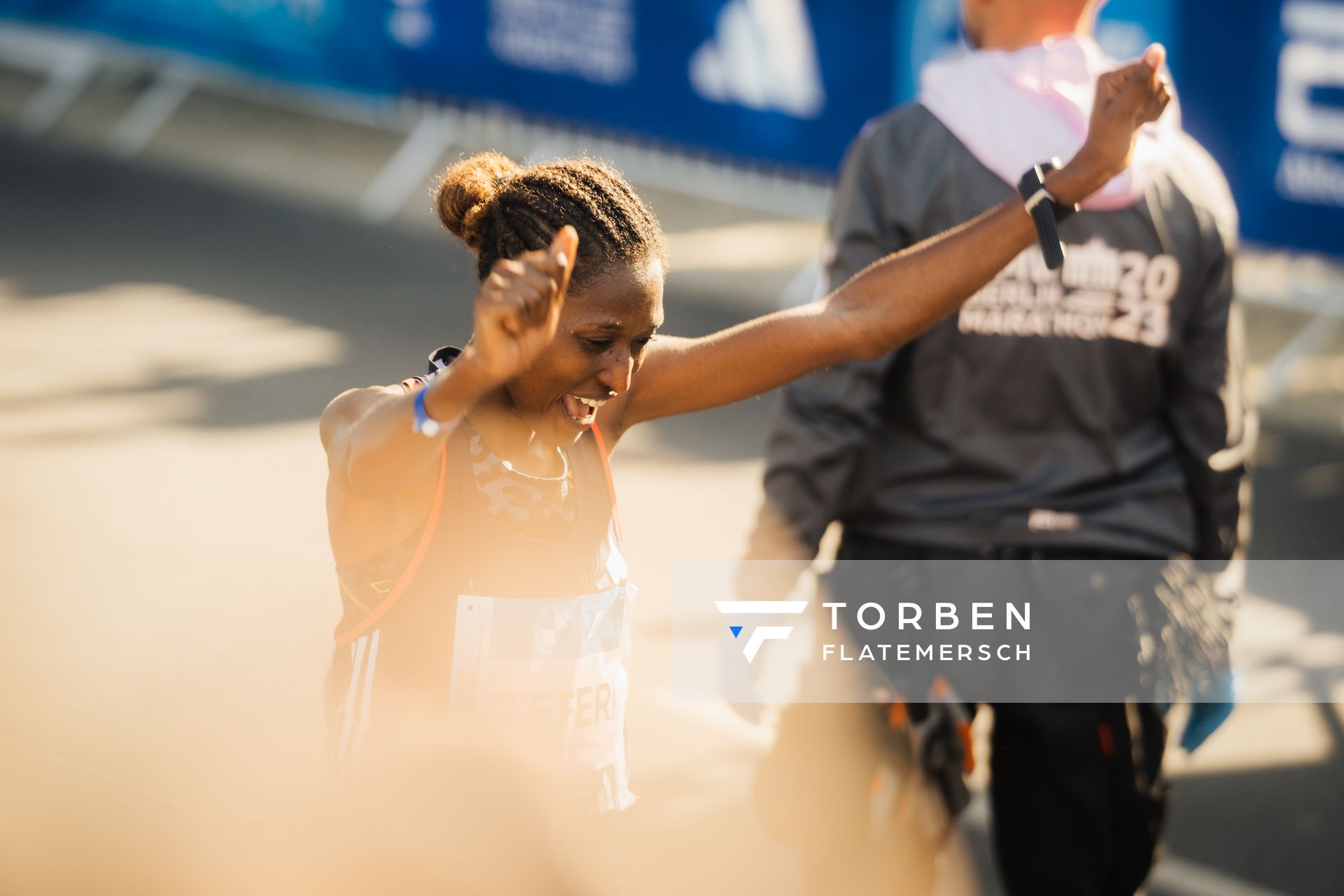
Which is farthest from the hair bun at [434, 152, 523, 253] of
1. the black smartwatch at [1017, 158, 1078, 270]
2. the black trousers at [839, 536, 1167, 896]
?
the black trousers at [839, 536, 1167, 896]

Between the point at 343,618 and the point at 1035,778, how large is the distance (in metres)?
1.55

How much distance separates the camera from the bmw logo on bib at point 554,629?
7.97ft

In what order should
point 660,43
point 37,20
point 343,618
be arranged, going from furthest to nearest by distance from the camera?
1. point 37,20
2. point 660,43
3. point 343,618

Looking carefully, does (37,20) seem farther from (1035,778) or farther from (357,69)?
(1035,778)

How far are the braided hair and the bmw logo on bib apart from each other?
492 mm

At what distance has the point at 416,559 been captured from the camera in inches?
90.8

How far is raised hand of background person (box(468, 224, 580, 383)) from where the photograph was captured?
6.42 ft

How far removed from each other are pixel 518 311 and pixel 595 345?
37cm

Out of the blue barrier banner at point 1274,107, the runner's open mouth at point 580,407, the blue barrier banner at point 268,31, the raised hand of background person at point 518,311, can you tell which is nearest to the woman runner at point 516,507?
the runner's open mouth at point 580,407

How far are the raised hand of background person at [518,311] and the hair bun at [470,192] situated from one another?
0.47m

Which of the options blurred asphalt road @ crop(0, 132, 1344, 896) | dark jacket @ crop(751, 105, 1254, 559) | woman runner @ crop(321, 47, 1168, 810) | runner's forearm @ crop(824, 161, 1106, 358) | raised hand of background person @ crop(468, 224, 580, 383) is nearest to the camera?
raised hand of background person @ crop(468, 224, 580, 383)

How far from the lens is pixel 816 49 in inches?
353

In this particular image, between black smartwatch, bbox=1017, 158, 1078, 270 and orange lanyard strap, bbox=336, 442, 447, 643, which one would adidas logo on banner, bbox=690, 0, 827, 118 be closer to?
black smartwatch, bbox=1017, 158, 1078, 270

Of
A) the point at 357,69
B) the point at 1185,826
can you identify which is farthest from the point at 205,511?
the point at 357,69
